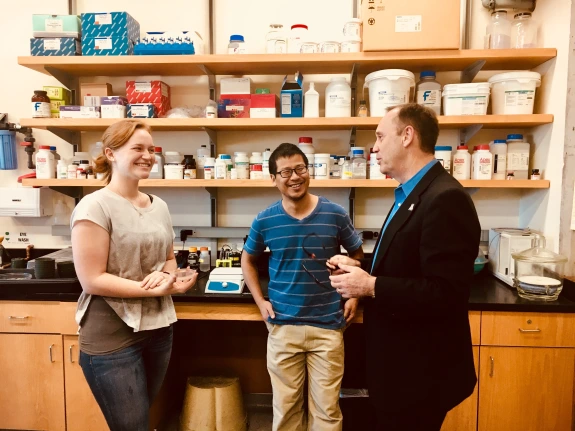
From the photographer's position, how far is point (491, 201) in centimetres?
258

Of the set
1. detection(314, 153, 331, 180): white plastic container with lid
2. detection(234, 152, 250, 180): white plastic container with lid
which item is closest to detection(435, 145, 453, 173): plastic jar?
detection(314, 153, 331, 180): white plastic container with lid

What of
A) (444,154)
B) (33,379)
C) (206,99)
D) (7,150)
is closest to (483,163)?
(444,154)

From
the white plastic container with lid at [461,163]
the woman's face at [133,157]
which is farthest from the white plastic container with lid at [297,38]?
the woman's face at [133,157]

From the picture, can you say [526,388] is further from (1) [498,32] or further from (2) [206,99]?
(2) [206,99]

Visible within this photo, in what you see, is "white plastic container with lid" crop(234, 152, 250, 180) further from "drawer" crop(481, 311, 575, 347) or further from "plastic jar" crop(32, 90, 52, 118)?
"drawer" crop(481, 311, 575, 347)

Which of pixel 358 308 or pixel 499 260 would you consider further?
pixel 499 260

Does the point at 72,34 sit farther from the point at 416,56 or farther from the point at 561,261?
the point at 561,261

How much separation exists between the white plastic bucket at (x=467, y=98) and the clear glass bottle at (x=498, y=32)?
0.27 metres

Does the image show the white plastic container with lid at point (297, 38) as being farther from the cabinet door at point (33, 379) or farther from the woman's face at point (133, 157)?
the cabinet door at point (33, 379)

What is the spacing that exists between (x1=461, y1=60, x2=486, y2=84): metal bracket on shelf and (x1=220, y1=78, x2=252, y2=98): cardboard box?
50.5 inches

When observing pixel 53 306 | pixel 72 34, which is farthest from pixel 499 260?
pixel 72 34

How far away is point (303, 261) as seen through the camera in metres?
1.71

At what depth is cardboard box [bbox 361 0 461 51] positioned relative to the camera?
211 centimetres

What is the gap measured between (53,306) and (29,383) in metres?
0.42
